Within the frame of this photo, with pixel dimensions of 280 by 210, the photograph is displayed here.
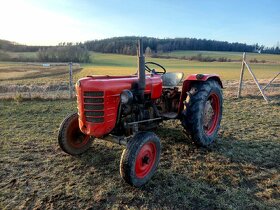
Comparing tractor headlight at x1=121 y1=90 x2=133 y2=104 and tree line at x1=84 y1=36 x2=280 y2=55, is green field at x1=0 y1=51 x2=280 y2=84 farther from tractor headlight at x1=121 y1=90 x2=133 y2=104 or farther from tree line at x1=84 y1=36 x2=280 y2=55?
tree line at x1=84 y1=36 x2=280 y2=55

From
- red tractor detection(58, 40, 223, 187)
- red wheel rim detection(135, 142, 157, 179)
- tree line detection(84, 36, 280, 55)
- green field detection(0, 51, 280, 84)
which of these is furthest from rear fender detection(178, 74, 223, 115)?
tree line detection(84, 36, 280, 55)

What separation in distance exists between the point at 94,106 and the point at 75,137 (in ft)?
3.96

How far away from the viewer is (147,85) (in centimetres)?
396

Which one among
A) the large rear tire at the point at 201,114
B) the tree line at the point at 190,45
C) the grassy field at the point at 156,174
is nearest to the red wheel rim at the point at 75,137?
the grassy field at the point at 156,174

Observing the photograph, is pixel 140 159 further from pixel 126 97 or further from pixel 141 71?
pixel 141 71

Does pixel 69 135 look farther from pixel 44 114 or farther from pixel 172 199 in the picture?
pixel 44 114

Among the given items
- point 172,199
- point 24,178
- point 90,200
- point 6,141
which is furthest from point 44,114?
point 172,199

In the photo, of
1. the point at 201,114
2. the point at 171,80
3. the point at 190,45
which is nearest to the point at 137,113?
the point at 201,114

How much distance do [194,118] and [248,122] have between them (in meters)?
2.78

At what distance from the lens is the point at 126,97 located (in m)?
3.42

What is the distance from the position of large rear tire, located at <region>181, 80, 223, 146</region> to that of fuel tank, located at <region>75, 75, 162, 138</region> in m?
1.35

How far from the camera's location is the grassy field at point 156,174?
299 centimetres

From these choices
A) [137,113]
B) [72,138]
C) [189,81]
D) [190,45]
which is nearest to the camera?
[137,113]

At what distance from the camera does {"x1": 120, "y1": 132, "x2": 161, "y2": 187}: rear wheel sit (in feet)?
10.2
